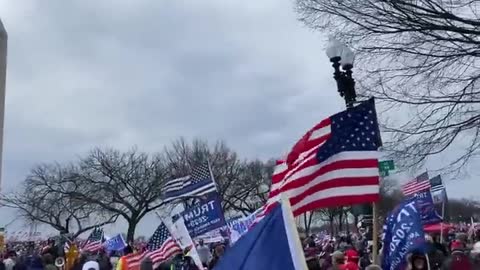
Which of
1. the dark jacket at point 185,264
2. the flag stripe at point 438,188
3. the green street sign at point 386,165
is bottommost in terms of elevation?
the dark jacket at point 185,264

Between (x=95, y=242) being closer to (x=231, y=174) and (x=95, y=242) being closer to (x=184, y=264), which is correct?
(x=184, y=264)

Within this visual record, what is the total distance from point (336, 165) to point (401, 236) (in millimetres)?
2169

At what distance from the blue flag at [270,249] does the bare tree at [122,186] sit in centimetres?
5664

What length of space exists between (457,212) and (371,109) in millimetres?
90008

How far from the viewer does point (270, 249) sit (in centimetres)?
532

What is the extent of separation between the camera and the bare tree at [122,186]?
2451 inches

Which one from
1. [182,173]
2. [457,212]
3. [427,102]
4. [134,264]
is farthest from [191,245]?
[457,212]

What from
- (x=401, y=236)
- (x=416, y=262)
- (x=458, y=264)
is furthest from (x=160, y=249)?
(x=458, y=264)

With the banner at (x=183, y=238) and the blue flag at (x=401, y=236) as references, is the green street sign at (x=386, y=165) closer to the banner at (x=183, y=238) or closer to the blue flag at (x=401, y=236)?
the blue flag at (x=401, y=236)

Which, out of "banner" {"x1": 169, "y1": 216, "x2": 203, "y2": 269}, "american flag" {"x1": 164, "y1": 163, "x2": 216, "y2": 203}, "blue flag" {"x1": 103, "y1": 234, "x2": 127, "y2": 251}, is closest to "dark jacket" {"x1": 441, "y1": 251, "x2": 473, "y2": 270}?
"banner" {"x1": 169, "y1": 216, "x2": 203, "y2": 269}

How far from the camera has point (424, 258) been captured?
9.24m

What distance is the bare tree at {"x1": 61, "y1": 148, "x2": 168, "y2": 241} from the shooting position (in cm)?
6225

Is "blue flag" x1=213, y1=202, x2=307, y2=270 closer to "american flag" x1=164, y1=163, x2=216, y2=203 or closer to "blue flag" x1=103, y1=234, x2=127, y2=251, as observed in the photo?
"american flag" x1=164, y1=163, x2=216, y2=203

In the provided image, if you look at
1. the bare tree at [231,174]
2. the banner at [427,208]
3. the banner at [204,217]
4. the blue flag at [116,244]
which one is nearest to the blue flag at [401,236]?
the banner at [204,217]
